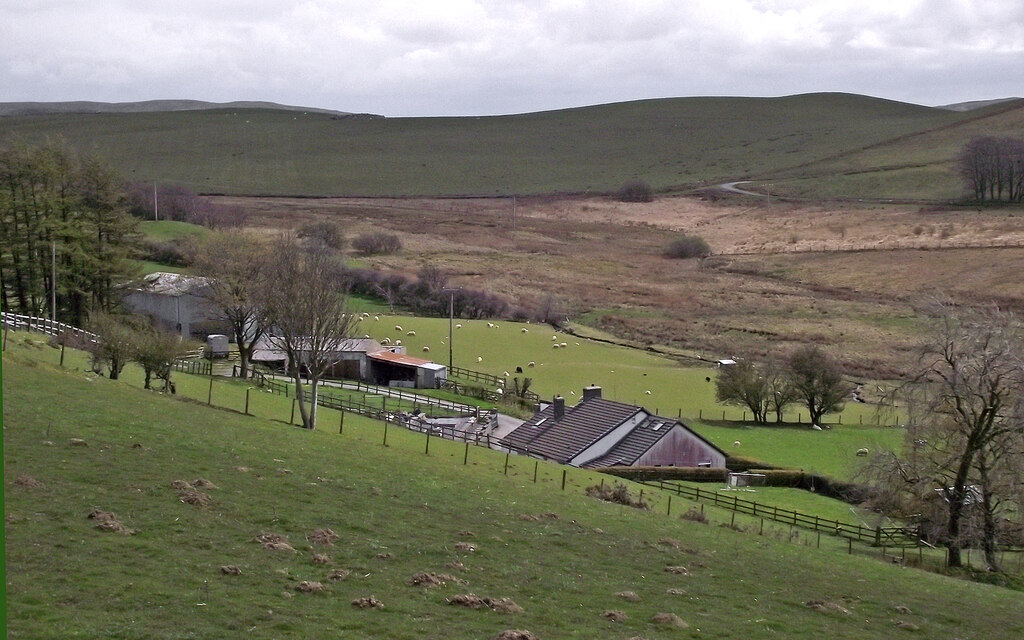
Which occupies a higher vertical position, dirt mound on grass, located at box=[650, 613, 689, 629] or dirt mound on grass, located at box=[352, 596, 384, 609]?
dirt mound on grass, located at box=[352, 596, 384, 609]

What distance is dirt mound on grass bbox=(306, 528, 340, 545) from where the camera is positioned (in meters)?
17.9

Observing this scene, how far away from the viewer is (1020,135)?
165000mm

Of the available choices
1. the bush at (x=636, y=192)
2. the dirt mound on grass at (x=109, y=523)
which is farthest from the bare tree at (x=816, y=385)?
the bush at (x=636, y=192)

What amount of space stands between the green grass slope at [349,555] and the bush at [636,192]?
134 metres

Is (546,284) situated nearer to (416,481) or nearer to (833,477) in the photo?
(833,477)

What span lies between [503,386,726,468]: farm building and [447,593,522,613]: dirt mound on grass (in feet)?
80.7

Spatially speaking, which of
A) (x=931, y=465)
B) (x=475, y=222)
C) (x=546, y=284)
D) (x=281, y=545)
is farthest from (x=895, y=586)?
(x=475, y=222)

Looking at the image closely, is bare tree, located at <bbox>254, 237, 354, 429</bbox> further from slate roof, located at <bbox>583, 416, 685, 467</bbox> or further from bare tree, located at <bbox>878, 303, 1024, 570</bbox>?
bare tree, located at <bbox>878, 303, 1024, 570</bbox>

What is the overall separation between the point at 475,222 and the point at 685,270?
37.0m

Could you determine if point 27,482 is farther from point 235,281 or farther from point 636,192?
point 636,192

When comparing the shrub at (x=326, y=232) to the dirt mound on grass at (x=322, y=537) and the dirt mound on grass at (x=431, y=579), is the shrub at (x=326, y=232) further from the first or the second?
the dirt mound on grass at (x=431, y=579)

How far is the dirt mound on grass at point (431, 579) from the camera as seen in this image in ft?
53.7

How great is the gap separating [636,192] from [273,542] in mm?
149335

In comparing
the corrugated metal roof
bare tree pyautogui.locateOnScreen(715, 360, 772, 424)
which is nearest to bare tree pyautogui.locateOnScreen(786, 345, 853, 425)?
bare tree pyautogui.locateOnScreen(715, 360, 772, 424)
